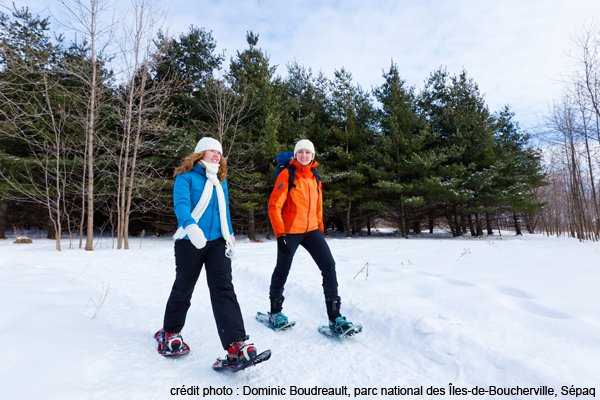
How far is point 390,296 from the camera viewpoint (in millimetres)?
3594

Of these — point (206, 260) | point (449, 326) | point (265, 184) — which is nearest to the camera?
point (206, 260)

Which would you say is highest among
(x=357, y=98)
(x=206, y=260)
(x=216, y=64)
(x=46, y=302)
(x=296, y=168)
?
(x=216, y=64)

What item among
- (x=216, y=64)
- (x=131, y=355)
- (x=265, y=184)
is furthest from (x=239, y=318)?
(x=216, y=64)

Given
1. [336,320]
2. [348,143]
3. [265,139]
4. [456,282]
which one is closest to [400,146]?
[348,143]

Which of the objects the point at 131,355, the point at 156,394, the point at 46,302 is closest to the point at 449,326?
the point at 156,394

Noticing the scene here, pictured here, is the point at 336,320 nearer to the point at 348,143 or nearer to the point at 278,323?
the point at 278,323

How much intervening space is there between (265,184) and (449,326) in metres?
12.0

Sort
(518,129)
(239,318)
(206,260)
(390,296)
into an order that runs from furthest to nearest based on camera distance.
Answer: (518,129), (390,296), (206,260), (239,318)

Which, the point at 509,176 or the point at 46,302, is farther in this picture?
the point at 509,176

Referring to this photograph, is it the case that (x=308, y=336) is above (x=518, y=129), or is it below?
below

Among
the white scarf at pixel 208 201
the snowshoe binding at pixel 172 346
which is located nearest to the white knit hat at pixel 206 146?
the white scarf at pixel 208 201

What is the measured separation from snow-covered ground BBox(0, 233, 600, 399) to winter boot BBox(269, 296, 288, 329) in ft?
0.49

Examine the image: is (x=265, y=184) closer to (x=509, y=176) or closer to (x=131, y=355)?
(x=131, y=355)

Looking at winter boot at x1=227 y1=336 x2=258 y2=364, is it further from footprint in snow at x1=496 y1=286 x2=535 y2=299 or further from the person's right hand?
footprint in snow at x1=496 y1=286 x2=535 y2=299
